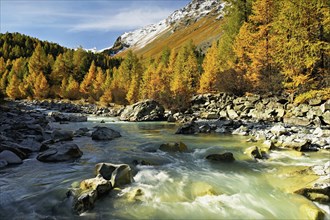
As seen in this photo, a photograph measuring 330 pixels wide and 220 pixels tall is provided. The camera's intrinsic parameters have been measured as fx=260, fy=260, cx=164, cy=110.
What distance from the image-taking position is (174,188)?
895 cm

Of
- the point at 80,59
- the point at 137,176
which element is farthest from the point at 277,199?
the point at 80,59

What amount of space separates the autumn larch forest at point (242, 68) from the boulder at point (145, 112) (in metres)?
5.19

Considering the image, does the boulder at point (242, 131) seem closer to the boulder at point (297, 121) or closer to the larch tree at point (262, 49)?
the boulder at point (297, 121)

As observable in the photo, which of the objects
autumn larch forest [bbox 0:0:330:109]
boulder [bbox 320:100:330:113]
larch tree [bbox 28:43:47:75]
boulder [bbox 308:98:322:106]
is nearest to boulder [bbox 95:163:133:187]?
boulder [bbox 320:100:330:113]

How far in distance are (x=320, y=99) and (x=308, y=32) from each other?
7049 mm

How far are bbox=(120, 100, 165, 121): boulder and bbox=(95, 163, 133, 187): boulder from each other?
27.1 metres

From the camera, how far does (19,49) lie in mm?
142500

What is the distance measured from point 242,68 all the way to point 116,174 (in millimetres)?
31271

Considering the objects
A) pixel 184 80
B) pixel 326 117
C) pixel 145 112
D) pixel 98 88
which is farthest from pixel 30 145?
pixel 98 88

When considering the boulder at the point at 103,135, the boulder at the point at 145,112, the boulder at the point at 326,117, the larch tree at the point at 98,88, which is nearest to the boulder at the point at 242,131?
the boulder at the point at 326,117

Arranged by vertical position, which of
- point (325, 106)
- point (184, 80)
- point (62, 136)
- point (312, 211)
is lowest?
point (312, 211)

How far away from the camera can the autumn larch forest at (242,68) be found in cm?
2470

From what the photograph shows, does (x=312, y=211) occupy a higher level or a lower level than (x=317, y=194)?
lower

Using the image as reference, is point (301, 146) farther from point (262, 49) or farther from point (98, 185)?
point (262, 49)
